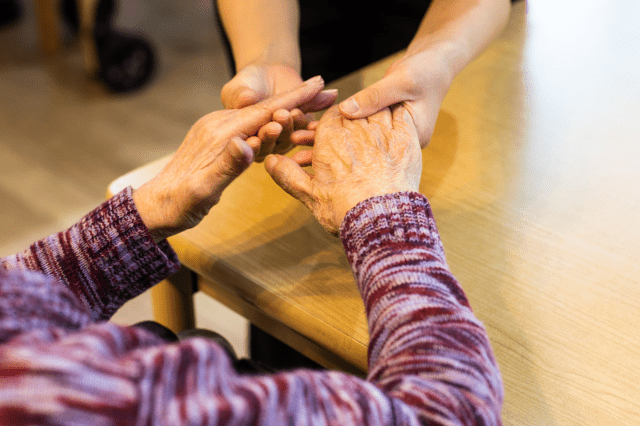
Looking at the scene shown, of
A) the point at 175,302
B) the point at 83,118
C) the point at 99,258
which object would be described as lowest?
the point at 83,118

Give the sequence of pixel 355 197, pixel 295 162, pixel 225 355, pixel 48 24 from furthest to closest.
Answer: pixel 48 24 → pixel 295 162 → pixel 355 197 → pixel 225 355

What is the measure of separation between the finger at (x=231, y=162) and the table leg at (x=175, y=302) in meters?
0.18

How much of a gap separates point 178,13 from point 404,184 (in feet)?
9.96

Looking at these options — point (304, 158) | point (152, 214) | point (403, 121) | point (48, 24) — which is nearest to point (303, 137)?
point (304, 158)

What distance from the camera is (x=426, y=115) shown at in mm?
808

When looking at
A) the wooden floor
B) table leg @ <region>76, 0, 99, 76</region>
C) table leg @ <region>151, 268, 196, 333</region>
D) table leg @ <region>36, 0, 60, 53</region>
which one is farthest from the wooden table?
table leg @ <region>36, 0, 60, 53</region>

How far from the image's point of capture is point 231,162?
637 mm

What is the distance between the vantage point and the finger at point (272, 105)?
2.48 ft

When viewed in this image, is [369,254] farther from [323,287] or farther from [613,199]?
[613,199]

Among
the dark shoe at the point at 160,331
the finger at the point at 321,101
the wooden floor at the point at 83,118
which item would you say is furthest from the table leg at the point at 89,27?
the dark shoe at the point at 160,331

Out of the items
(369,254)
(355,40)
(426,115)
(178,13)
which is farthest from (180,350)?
(178,13)

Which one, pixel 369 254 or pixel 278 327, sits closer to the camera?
pixel 369 254

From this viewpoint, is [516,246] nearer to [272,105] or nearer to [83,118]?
[272,105]

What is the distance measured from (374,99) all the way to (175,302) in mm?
402
